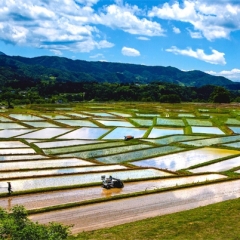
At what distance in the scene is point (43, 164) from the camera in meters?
16.8

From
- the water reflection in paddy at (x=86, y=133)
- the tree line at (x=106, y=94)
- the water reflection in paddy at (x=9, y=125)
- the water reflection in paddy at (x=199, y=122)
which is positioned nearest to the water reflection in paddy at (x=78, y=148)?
the water reflection in paddy at (x=86, y=133)

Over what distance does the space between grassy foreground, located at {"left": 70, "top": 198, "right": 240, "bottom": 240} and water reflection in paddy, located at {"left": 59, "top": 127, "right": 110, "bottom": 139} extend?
1680 centimetres

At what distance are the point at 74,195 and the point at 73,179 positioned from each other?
7.04 ft

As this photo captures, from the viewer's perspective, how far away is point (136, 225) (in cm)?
916

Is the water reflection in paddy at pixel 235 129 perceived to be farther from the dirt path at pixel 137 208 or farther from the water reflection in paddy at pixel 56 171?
the dirt path at pixel 137 208

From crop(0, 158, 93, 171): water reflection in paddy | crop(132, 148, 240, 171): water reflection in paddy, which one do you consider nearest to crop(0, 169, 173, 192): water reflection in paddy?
crop(132, 148, 240, 171): water reflection in paddy

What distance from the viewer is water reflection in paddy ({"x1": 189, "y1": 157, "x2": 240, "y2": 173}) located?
654 inches

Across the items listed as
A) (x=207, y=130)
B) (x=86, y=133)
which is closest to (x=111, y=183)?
(x=86, y=133)

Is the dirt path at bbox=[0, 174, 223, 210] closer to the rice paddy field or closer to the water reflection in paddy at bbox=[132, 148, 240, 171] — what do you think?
the rice paddy field

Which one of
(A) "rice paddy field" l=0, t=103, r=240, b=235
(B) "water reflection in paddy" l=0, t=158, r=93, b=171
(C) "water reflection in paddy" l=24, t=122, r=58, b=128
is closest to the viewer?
(A) "rice paddy field" l=0, t=103, r=240, b=235

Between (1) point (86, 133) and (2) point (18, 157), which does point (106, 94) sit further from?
(2) point (18, 157)

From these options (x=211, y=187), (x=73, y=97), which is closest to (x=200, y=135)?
(x=211, y=187)

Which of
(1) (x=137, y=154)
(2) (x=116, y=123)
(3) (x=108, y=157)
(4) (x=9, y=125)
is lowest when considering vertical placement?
(3) (x=108, y=157)

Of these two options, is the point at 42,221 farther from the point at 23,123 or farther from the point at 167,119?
the point at 167,119
